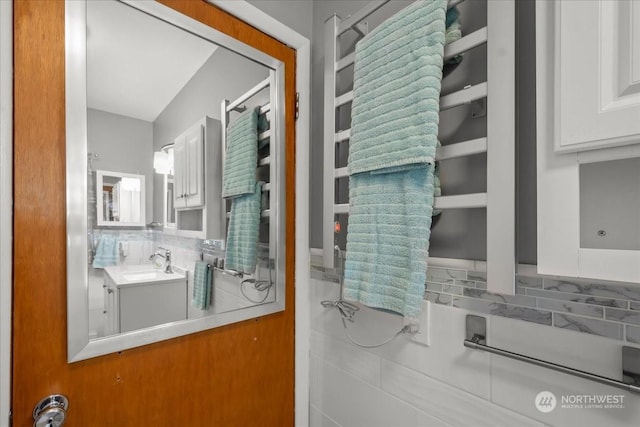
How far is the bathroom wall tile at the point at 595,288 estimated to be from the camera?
1.83 ft

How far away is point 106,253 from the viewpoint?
31.3 inches

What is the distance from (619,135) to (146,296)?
116cm

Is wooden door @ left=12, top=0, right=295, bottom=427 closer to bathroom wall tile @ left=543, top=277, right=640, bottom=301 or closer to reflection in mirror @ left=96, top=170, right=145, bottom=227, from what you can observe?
Result: reflection in mirror @ left=96, top=170, right=145, bottom=227

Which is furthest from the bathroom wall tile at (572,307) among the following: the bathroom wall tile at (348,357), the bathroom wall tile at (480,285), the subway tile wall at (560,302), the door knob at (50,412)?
the door knob at (50,412)

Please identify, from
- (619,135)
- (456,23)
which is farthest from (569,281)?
(456,23)

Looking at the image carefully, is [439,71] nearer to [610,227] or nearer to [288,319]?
[610,227]

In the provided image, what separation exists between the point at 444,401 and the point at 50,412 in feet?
3.30

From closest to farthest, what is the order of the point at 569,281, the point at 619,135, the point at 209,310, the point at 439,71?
the point at 619,135, the point at 569,281, the point at 439,71, the point at 209,310

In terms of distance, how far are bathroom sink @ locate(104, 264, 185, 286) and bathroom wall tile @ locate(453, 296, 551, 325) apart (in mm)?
881

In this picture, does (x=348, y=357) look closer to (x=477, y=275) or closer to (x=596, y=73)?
(x=477, y=275)

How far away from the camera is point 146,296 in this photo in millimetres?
886

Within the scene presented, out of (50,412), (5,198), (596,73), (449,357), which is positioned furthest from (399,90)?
(50,412)

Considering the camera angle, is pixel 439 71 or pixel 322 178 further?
pixel 322 178
